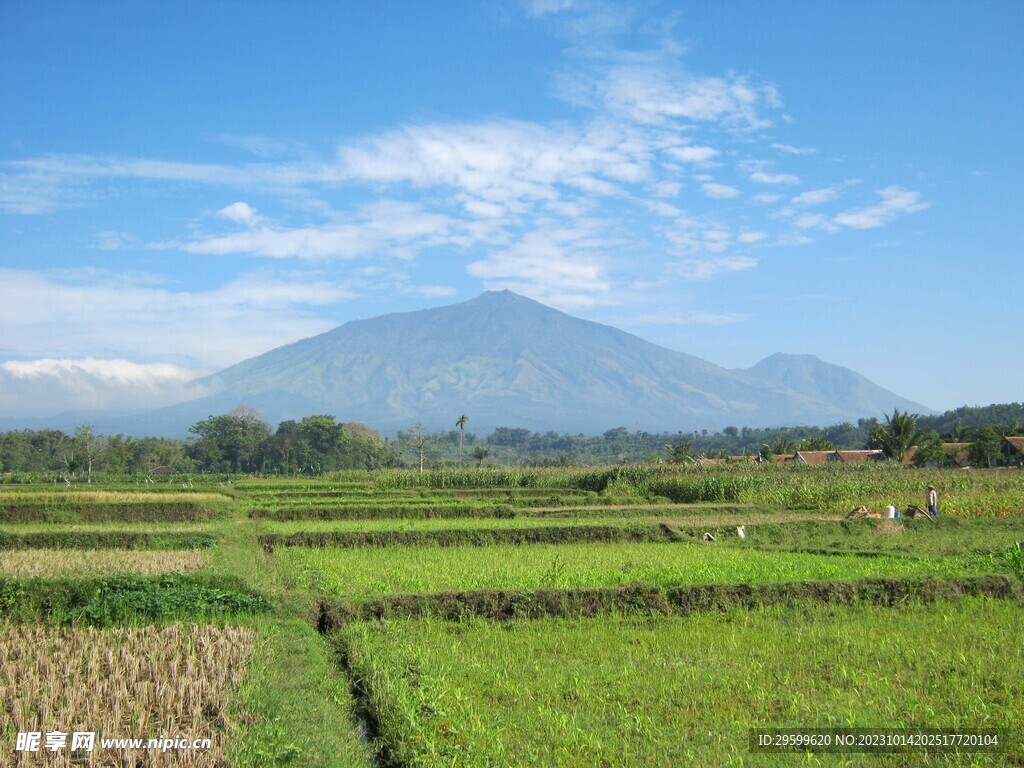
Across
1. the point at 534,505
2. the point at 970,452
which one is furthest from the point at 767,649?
the point at 970,452

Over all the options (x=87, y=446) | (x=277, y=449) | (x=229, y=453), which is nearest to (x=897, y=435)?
(x=277, y=449)

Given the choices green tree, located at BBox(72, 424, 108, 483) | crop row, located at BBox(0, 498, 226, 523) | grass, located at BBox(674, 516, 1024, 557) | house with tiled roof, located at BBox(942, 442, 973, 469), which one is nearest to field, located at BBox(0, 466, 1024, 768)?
grass, located at BBox(674, 516, 1024, 557)

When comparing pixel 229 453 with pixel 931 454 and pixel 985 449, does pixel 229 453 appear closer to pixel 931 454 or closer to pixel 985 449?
pixel 931 454

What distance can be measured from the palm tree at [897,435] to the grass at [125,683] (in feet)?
129

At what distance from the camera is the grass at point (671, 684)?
5957 mm

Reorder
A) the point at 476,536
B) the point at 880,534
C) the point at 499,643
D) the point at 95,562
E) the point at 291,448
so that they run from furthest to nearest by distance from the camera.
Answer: the point at 291,448 → the point at 880,534 → the point at 476,536 → the point at 95,562 → the point at 499,643

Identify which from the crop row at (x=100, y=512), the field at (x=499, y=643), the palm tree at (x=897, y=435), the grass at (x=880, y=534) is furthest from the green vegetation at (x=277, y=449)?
the field at (x=499, y=643)

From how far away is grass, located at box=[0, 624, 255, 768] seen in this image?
6051 millimetres

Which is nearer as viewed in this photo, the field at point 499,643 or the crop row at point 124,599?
the field at point 499,643

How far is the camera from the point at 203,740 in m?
5.84

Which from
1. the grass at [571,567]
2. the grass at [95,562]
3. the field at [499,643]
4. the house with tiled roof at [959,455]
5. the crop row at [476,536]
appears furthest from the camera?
the house with tiled roof at [959,455]

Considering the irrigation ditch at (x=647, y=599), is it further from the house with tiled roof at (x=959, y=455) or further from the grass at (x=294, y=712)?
the house with tiled roof at (x=959, y=455)

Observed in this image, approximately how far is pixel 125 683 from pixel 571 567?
8381mm

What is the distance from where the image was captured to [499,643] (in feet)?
29.8
